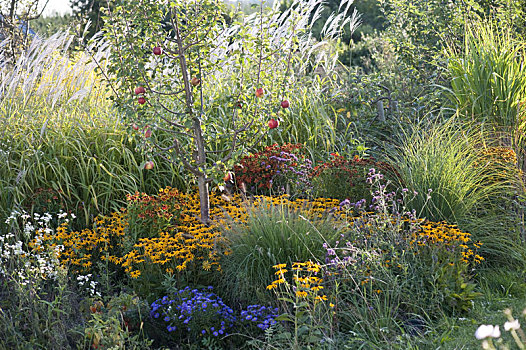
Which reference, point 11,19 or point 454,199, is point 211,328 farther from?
point 11,19

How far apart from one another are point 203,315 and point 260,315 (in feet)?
1.10

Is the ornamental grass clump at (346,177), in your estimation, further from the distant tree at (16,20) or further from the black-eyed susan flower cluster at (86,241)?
the distant tree at (16,20)

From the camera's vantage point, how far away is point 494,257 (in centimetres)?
402

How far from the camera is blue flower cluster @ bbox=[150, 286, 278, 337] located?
3.16 meters

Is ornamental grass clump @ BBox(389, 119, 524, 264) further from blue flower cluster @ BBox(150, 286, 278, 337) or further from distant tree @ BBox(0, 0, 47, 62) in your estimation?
distant tree @ BBox(0, 0, 47, 62)

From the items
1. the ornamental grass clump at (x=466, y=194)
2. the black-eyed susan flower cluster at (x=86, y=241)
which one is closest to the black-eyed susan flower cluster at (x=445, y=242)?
the ornamental grass clump at (x=466, y=194)

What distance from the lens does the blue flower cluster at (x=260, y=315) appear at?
305cm

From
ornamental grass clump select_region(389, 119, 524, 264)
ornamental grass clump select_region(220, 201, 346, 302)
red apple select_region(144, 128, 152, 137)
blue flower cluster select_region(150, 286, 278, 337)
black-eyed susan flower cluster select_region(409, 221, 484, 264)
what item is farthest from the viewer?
ornamental grass clump select_region(389, 119, 524, 264)

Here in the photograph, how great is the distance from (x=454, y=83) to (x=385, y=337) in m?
3.67

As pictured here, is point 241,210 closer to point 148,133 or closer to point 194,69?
point 148,133

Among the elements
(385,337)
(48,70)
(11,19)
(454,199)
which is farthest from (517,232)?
(11,19)

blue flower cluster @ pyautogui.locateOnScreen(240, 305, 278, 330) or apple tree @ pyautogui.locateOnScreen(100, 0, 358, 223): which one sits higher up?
apple tree @ pyautogui.locateOnScreen(100, 0, 358, 223)

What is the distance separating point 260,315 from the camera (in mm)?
3172

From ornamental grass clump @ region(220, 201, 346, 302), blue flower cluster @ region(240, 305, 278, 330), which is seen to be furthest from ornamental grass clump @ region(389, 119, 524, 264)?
blue flower cluster @ region(240, 305, 278, 330)
